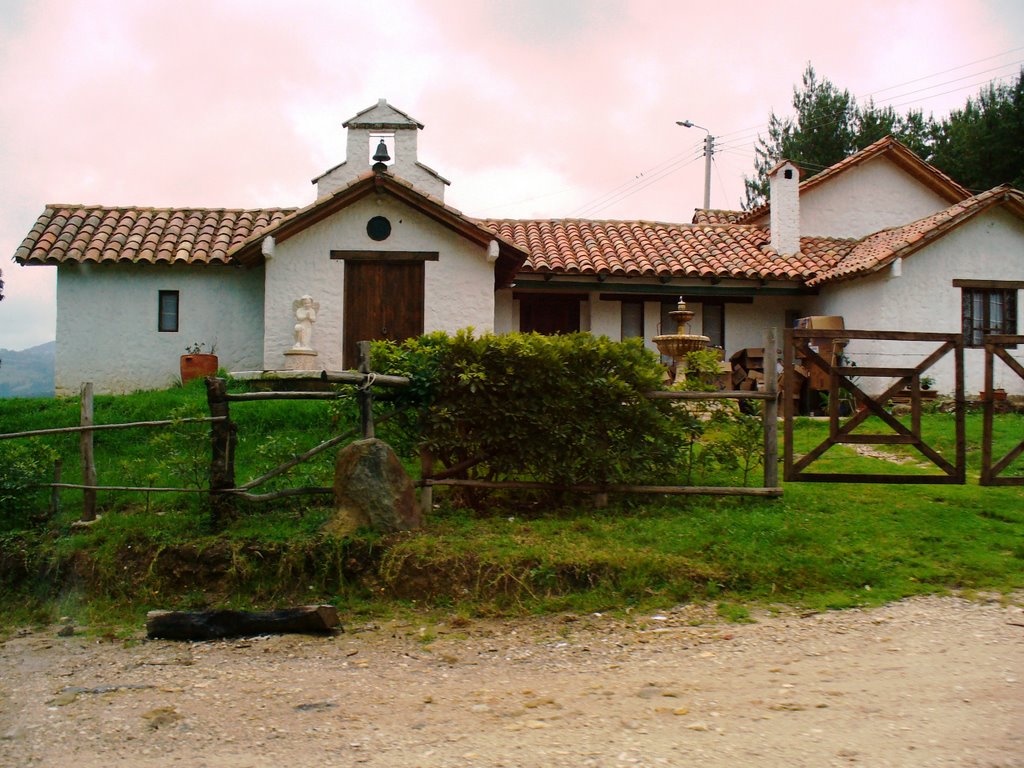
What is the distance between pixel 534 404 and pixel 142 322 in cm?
1104

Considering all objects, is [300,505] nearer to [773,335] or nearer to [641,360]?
[641,360]

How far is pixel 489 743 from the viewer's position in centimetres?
432

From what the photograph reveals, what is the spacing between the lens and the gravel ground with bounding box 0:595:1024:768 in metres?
4.20

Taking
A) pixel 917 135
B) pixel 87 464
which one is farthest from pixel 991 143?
pixel 87 464

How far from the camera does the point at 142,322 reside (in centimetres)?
1667

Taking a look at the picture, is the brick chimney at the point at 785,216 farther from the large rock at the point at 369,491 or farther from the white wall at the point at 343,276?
the large rock at the point at 369,491

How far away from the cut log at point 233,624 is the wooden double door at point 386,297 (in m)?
9.54

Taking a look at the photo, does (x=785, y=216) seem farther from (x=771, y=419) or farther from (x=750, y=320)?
(x=771, y=419)

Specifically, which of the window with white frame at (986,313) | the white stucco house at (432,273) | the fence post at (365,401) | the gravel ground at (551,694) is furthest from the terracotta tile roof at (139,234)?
the window with white frame at (986,313)

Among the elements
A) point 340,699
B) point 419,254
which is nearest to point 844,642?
point 340,699

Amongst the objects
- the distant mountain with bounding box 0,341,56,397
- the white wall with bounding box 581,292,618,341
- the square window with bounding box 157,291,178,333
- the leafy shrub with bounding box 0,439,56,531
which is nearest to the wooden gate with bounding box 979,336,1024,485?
the white wall with bounding box 581,292,618,341

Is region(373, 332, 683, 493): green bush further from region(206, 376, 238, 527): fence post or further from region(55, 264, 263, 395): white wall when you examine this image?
region(55, 264, 263, 395): white wall

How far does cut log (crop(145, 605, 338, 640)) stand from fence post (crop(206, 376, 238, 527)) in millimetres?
1614

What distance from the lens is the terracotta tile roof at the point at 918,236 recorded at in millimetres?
16797
